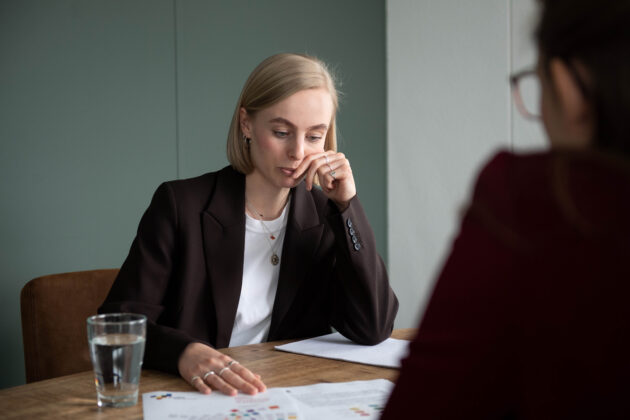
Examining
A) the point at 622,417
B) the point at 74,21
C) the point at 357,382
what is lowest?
the point at 357,382

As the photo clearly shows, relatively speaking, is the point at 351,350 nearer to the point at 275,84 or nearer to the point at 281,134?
the point at 281,134

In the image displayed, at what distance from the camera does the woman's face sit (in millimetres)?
1715

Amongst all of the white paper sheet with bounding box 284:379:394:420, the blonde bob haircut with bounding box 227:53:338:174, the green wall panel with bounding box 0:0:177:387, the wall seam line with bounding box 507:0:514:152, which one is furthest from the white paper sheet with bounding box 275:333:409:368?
the wall seam line with bounding box 507:0:514:152

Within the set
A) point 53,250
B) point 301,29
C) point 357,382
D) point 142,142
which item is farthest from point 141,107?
point 357,382

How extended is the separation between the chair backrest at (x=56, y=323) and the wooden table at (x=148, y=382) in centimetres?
48

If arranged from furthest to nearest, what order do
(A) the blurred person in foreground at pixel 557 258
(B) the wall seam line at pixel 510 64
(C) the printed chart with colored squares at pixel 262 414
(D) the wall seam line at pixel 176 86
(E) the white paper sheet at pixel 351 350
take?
(B) the wall seam line at pixel 510 64 → (D) the wall seam line at pixel 176 86 → (E) the white paper sheet at pixel 351 350 → (C) the printed chart with colored squares at pixel 262 414 → (A) the blurred person in foreground at pixel 557 258

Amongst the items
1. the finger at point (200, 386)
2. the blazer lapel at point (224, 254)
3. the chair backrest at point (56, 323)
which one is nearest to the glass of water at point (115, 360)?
the finger at point (200, 386)

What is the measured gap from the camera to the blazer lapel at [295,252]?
1.71m

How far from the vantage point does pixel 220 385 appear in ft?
3.71

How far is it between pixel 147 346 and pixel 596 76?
110 cm

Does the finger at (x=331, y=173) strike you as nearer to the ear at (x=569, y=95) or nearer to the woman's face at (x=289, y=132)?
the woman's face at (x=289, y=132)

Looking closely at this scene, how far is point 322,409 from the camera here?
1.02 meters

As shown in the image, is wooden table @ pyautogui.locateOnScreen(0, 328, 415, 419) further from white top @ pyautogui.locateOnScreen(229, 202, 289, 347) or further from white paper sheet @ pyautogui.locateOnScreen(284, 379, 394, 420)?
white top @ pyautogui.locateOnScreen(229, 202, 289, 347)

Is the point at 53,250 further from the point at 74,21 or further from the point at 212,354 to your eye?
the point at 212,354
